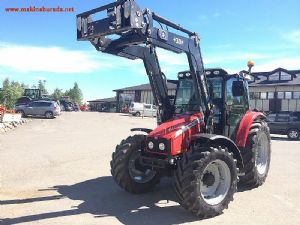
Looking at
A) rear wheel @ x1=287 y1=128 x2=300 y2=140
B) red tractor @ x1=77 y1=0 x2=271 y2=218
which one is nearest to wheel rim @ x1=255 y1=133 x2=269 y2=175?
red tractor @ x1=77 y1=0 x2=271 y2=218

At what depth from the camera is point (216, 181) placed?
732 centimetres

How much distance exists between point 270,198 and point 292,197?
1.80 feet

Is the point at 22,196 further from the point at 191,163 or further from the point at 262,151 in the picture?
the point at 262,151

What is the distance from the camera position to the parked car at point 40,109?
122 feet

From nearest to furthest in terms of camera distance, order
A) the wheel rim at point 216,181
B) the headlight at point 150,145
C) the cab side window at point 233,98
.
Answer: the wheel rim at point 216,181 → the headlight at point 150,145 → the cab side window at point 233,98

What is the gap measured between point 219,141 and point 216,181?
0.82 meters

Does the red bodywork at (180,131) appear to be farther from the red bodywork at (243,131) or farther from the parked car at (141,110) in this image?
the parked car at (141,110)

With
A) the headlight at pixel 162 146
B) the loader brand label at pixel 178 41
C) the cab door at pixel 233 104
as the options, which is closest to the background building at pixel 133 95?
the cab door at pixel 233 104

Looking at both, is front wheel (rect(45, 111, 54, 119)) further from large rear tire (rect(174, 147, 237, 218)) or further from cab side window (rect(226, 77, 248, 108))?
large rear tire (rect(174, 147, 237, 218))

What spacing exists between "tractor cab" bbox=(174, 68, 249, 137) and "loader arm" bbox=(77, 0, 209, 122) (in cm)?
40

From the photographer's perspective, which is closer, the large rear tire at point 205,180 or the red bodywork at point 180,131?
the large rear tire at point 205,180

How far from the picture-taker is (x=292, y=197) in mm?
8281

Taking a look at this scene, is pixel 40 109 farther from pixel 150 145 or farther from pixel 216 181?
pixel 216 181

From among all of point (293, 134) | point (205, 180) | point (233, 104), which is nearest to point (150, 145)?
point (205, 180)
